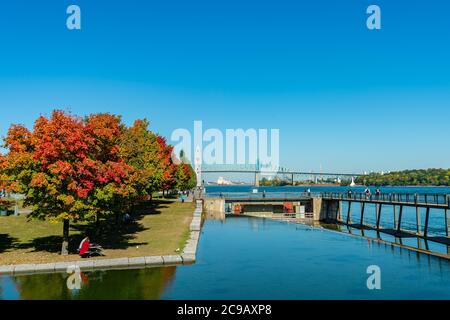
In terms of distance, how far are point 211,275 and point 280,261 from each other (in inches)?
208

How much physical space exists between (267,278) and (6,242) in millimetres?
19013

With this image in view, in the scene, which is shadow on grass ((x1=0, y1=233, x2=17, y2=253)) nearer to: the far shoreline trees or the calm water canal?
the far shoreline trees

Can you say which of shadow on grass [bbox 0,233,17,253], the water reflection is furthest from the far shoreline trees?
shadow on grass [bbox 0,233,17,253]

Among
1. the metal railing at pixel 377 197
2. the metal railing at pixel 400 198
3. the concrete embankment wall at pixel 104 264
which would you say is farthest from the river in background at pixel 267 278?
the metal railing at pixel 377 197

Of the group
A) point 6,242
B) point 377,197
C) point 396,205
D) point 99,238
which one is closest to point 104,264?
point 99,238

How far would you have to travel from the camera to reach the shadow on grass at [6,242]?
2523 centimetres

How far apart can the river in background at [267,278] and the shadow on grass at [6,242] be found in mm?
8120

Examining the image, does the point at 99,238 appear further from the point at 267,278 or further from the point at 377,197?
the point at 377,197

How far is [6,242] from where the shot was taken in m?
27.6

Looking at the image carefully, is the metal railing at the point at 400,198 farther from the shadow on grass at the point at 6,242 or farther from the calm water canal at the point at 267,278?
the shadow on grass at the point at 6,242

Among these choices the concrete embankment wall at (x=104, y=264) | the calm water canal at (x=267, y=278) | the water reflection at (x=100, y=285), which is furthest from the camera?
the concrete embankment wall at (x=104, y=264)

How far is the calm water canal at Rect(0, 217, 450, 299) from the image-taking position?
52.4ft

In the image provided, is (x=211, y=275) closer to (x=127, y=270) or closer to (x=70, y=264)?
(x=127, y=270)
